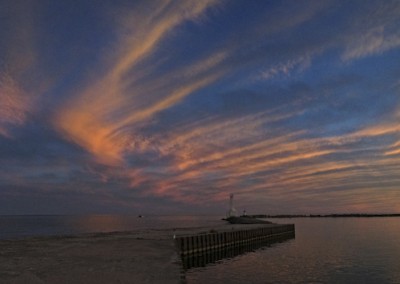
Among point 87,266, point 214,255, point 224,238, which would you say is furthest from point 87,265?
point 224,238

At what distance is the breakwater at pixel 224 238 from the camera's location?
162 feet

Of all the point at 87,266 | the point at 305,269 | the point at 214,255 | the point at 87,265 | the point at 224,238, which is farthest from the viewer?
the point at 224,238

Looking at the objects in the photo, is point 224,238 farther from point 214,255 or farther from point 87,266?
point 87,266

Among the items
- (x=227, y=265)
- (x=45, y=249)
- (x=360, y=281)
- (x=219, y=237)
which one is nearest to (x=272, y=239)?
(x=219, y=237)

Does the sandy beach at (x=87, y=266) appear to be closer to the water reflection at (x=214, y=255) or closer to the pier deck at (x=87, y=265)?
the pier deck at (x=87, y=265)

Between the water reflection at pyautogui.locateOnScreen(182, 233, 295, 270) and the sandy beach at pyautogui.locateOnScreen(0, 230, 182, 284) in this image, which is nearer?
the sandy beach at pyautogui.locateOnScreen(0, 230, 182, 284)

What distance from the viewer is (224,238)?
6281cm

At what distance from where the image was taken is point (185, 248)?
48500 millimetres

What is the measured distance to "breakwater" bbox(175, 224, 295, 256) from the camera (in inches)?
1945

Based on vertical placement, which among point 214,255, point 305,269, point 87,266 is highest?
point 87,266

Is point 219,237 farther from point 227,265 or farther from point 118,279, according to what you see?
point 118,279

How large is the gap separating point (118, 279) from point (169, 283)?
2591 mm

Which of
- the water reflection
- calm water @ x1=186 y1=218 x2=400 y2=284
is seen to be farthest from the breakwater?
calm water @ x1=186 y1=218 x2=400 y2=284

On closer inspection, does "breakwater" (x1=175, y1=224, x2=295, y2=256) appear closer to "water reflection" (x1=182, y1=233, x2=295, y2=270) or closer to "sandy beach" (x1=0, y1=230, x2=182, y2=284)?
"water reflection" (x1=182, y1=233, x2=295, y2=270)
